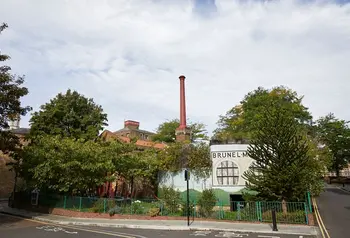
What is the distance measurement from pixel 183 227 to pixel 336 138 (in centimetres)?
4843

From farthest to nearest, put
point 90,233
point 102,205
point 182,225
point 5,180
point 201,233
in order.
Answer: point 5,180, point 102,205, point 182,225, point 90,233, point 201,233

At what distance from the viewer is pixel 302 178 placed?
17.3 m

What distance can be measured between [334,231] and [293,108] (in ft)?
94.9

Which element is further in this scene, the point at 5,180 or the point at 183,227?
the point at 5,180

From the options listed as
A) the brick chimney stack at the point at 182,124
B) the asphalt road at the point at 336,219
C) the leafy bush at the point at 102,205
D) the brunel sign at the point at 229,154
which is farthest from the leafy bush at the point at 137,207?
the brick chimney stack at the point at 182,124

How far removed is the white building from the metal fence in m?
1.39

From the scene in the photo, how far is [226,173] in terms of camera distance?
24.7 metres

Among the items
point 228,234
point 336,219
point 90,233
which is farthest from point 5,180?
point 336,219

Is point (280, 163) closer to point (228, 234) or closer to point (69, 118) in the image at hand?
point (228, 234)

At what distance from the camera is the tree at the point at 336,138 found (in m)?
53.8

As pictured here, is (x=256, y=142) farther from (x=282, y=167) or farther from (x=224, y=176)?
(x=224, y=176)

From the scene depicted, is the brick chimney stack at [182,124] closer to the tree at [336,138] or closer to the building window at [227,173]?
the building window at [227,173]

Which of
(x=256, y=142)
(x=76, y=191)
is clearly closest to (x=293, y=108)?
(x=256, y=142)

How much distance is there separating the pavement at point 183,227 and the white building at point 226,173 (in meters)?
7.06
